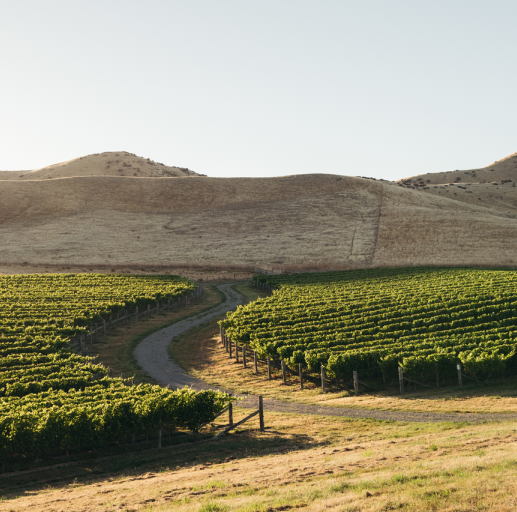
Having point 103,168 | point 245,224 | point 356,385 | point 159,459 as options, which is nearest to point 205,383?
point 356,385

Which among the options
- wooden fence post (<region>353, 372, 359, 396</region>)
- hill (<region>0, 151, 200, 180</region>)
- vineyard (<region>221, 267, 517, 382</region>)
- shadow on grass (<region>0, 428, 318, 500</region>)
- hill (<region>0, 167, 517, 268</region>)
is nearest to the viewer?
shadow on grass (<region>0, 428, 318, 500</region>)

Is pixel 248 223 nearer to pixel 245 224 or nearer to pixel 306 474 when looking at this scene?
pixel 245 224

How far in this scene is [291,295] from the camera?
2019 inches

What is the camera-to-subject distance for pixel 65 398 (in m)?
22.4

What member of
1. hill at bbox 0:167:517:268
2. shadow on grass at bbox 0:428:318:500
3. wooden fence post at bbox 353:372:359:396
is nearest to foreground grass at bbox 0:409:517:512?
shadow on grass at bbox 0:428:318:500

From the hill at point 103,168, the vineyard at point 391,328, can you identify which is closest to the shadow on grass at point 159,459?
the vineyard at point 391,328

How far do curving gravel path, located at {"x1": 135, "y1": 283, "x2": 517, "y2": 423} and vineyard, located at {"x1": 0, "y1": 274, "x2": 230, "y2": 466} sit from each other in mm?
3772

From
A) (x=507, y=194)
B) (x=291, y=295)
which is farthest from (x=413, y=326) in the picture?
(x=507, y=194)

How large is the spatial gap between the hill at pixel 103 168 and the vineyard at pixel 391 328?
13780cm

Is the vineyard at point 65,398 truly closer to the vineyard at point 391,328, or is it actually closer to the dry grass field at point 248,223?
the vineyard at point 391,328

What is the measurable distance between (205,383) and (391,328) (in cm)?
1341

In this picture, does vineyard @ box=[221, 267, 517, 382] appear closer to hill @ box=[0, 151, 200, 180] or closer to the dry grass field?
→ the dry grass field

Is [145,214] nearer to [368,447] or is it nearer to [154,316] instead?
[154,316]

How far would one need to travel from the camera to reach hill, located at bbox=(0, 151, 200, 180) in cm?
17638
